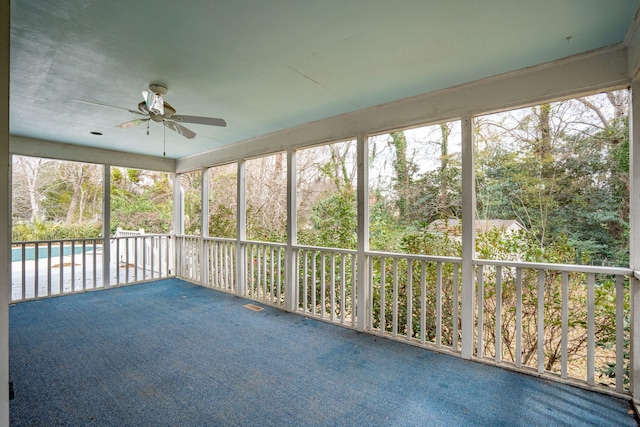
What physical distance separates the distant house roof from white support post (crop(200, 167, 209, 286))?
3898mm

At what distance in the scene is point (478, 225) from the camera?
2.65 meters

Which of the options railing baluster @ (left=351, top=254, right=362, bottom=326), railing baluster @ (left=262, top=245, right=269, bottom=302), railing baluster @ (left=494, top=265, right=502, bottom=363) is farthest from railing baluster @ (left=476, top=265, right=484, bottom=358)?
railing baluster @ (left=262, top=245, right=269, bottom=302)

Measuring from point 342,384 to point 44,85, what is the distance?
3.45 metres

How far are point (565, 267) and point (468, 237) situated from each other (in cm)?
68

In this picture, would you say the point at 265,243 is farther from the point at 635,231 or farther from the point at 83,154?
the point at 635,231

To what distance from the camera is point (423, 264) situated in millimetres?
2869

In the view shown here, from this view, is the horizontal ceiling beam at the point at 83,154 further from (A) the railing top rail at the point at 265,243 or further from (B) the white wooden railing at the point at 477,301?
(A) the railing top rail at the point at 265,243

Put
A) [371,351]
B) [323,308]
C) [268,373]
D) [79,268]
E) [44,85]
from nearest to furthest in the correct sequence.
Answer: [268,373] → [44,85] → [371,351] → [323,308] → [79,268]

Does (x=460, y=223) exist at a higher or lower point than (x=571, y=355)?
higher

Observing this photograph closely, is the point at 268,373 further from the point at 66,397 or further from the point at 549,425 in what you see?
the point at 549,425

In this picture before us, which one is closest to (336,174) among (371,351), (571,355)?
(371,351)

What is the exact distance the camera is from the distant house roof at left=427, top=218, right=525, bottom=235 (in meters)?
2.51

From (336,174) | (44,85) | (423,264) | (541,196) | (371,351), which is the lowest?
(371,351)

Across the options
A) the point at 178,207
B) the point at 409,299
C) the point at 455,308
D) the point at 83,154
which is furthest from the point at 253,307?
the point at 83,154
